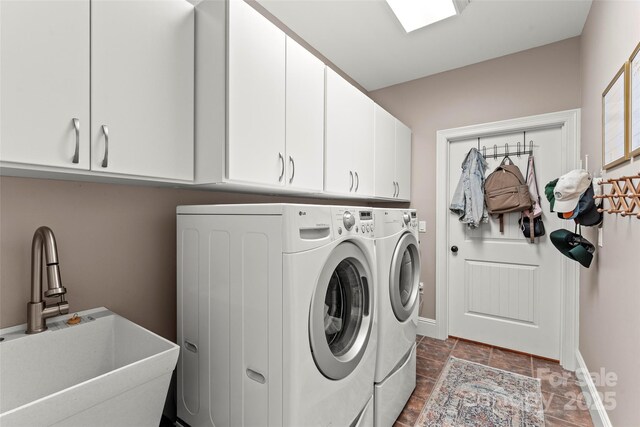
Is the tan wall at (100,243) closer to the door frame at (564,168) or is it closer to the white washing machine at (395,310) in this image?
the white washing machine at (395,310)

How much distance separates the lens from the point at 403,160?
298 cm

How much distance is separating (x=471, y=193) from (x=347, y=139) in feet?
4.63

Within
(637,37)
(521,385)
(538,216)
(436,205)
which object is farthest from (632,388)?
(436,205)

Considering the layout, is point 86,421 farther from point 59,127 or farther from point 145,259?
point 59,127

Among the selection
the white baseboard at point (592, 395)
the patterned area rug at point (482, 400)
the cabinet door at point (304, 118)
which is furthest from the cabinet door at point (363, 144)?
the white baseboard at point (592, 395)

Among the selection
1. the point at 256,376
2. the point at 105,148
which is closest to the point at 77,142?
the point at 105,148

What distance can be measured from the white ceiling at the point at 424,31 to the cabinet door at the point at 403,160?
583mm

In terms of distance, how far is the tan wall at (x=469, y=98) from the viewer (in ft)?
8.11

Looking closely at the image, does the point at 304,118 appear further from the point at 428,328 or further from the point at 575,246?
the point at 428,328

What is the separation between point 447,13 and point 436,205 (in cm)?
160

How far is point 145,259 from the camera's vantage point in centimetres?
147

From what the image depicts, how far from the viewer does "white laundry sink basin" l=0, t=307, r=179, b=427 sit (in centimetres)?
80

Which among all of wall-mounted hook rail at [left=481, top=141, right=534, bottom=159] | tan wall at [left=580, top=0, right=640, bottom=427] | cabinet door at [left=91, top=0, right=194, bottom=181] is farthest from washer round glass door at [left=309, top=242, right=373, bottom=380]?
wall-mounted hook rail at [left=481, top=141, right=534, bottom=159]

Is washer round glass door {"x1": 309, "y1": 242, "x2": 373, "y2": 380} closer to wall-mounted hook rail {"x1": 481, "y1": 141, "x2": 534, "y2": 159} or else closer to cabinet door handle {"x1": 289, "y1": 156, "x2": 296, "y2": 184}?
cabinet door handle {"x1": 289, "y1": 156, "x2": 296, "y2": 184}
